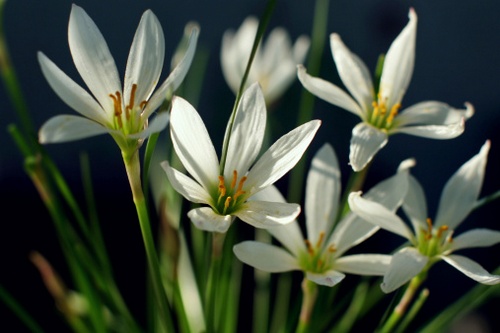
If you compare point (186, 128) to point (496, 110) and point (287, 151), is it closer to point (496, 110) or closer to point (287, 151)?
point (287, 151)

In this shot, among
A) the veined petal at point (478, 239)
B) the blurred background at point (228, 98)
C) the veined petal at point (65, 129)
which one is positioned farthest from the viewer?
the blurred background at point (228, 98)

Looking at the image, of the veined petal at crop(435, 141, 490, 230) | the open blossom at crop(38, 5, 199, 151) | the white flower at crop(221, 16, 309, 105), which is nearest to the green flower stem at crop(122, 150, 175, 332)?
the open blossom at crop(38, 5, 199, 151)

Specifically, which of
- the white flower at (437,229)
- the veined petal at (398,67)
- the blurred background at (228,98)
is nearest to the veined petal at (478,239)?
the white flower at (437,229)

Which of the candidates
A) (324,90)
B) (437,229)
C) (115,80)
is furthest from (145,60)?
(437,229)

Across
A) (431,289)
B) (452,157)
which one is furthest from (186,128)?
(452,157)

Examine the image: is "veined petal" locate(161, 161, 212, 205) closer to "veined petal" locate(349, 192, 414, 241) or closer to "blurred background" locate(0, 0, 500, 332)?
"veined petal" locate(349, 192, 414, 241)

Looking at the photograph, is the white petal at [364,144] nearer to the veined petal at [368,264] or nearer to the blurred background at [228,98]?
the veined petal at [368,264]
